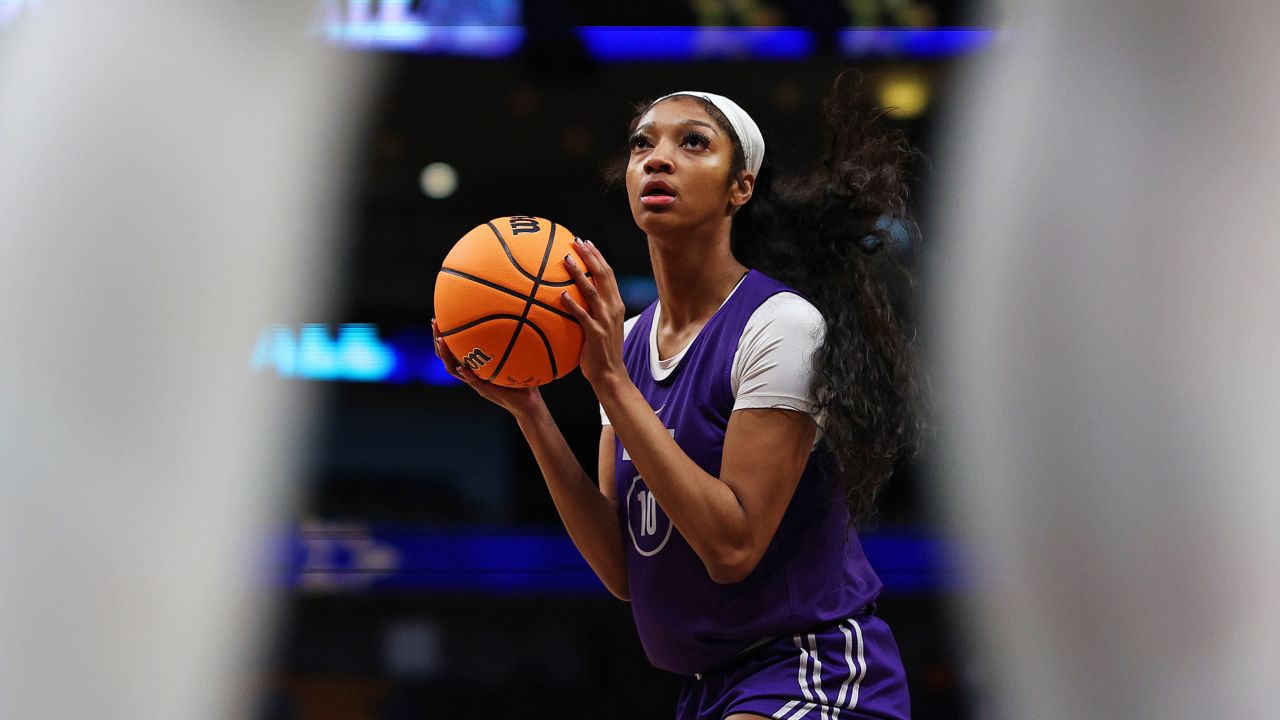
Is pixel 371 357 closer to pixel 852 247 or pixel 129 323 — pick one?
pixel 129 323

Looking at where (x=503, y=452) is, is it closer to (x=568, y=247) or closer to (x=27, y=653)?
(x=27, y=653)

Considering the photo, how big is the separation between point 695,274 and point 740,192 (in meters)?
0.16

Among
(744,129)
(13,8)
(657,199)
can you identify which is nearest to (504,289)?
(657,199)

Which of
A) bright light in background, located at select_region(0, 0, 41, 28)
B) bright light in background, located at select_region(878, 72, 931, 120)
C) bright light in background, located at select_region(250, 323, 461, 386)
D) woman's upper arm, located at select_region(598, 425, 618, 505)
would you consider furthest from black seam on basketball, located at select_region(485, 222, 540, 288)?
bright light in background, located at select_region(878, 72, 931, 120)

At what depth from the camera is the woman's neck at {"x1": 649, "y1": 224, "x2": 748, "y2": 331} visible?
2.03 m

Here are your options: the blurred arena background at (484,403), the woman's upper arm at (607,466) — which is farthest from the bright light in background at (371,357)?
the woman's upper arm at (607,466)

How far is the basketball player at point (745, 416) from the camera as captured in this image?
1803mm

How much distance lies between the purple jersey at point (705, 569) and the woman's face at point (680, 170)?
0.14 meters

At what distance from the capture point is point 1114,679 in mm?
3332

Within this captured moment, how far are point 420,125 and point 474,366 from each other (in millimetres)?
4212

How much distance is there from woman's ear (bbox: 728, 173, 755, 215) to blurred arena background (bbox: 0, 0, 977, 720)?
11.4 ft

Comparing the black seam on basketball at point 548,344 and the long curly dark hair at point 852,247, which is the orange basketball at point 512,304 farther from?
the long curly dark hair at point 852,247

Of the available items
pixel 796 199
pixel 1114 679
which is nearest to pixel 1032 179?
pixel 1114 679

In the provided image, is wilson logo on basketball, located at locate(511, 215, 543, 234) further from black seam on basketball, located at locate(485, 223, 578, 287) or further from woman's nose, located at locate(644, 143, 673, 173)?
woman's nose, located at locate(644, 143, 673, 173)
